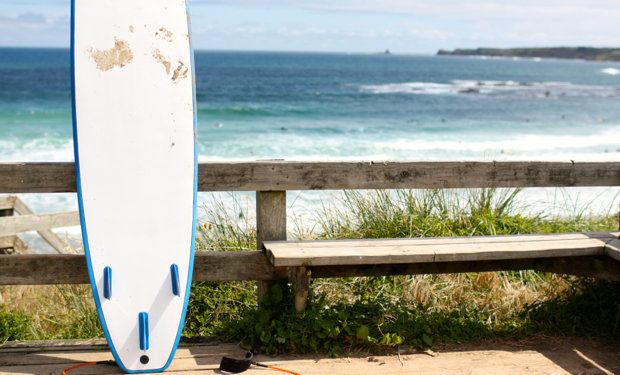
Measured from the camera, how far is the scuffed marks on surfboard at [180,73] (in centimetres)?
252

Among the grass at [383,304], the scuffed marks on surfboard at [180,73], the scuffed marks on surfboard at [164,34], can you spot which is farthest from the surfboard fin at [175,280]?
the scuffed marks on surfboard at [164,34]

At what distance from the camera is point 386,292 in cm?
299

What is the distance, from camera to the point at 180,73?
2539 millimetres

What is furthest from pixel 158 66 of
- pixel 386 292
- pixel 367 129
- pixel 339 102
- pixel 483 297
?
pixel 339 102

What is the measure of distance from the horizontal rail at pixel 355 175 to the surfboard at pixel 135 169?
0.44 feet

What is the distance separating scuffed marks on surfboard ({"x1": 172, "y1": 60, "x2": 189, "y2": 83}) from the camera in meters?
2.52

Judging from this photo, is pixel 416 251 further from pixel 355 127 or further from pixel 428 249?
pixel 355 127

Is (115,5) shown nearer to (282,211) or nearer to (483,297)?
(282,211)

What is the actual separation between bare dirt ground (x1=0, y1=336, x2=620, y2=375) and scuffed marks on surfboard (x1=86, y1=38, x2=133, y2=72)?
56.5 inches

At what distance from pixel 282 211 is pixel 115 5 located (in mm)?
1401

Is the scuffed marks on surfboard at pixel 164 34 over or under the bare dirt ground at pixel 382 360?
over

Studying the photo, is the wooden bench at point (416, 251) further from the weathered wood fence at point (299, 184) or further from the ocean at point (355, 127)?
the ocean at point (355, 127)

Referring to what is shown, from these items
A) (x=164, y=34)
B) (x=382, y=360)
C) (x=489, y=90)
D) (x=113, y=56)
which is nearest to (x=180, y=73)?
(x=164, y=34)

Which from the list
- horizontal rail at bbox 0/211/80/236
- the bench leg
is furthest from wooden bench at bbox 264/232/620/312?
horizontal rail at bbox 0/211/80/236
